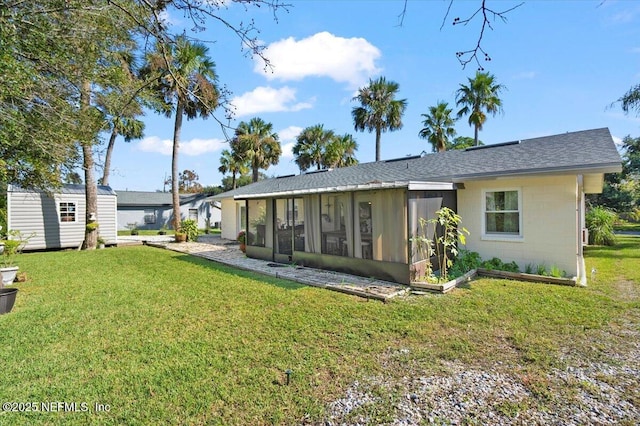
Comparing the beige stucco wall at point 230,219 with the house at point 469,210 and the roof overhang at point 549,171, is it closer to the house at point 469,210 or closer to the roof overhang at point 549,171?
the house at point 469,210

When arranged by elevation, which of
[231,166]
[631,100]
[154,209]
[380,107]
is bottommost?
[154,209]

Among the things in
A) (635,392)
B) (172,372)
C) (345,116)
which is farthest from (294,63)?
(345,116)

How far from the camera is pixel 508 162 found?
8195 millimetres

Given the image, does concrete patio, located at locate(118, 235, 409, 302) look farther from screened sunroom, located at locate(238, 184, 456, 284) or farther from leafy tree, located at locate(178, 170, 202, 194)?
leafy tree, located at locate(178, 170, 202, 194)

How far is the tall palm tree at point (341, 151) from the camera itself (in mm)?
24703

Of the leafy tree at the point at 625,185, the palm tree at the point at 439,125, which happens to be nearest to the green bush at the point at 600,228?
the palm tree at the point at 439,125

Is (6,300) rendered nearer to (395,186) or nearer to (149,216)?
(395,186)

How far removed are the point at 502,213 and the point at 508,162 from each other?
1.39 m

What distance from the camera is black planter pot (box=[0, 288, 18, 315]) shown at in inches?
208

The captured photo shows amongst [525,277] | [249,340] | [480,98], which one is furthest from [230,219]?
[480,98]

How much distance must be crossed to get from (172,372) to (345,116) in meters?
20.9

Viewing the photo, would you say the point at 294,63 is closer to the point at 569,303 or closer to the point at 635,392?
the point at 635,392

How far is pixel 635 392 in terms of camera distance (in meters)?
2.93

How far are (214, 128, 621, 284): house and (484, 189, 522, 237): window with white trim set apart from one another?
2cm
